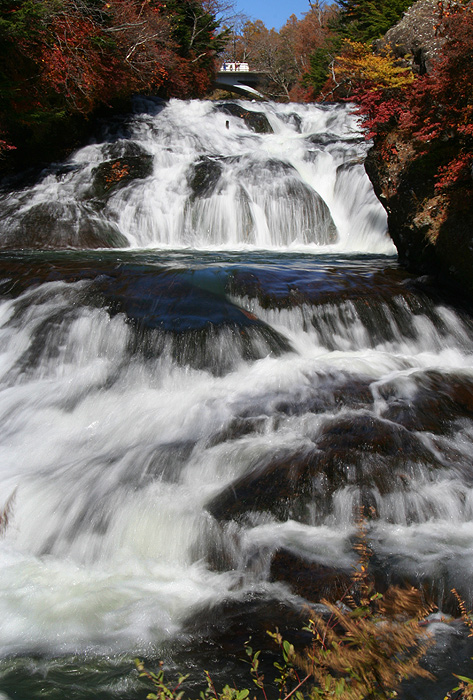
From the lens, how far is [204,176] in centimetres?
1294

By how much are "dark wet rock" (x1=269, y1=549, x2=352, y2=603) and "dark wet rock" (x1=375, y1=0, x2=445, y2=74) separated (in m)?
7.87

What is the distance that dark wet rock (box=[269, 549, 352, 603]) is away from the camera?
10.1ft

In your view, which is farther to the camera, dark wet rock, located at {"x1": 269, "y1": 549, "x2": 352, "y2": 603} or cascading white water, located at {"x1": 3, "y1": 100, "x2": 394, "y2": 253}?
cascading white water, located at {"x1": 3, "y1": 100, "x2": 394, "y2": 253}

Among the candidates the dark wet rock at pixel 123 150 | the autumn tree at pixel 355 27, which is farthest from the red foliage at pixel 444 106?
the autumn tree at pixel 355 27

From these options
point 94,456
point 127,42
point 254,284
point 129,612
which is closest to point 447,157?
point 254,284

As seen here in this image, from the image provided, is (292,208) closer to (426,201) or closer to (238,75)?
(426,201)

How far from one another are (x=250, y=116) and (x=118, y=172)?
7401 mm

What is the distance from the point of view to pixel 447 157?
7.56 metres

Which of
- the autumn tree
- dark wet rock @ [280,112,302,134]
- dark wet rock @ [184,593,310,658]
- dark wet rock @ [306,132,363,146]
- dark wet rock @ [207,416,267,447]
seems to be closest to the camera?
dark wet rock @ [184,593,310,658]

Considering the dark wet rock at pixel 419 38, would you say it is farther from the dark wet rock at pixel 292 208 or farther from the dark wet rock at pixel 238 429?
the dark wet rock at pixel 238 429

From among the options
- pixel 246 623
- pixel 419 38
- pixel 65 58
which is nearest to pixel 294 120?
pixel 65 58

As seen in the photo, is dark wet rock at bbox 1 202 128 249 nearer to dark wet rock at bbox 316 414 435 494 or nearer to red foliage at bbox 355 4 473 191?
red foliage at bbox 355 4 473 191

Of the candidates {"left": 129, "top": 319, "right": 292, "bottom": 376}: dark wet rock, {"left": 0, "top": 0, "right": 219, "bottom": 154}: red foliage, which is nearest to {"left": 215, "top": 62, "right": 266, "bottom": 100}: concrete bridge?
{"left": 0, "top": 0, "right": 219, "bottom": 154}: red foliage

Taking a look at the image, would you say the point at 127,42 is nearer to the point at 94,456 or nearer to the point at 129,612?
the point at 94,456
